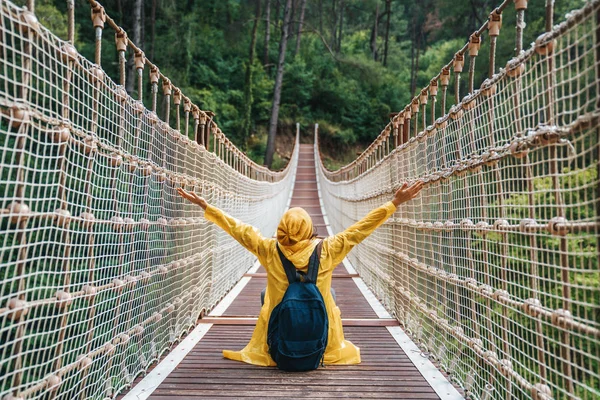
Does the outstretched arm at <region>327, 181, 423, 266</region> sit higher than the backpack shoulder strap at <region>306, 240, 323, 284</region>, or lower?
higher

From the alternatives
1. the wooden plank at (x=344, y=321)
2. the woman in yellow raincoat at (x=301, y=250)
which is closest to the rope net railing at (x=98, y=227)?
the wooden plank at (x=344, y=321)

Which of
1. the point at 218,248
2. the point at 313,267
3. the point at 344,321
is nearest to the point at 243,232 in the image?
the point at 313,267

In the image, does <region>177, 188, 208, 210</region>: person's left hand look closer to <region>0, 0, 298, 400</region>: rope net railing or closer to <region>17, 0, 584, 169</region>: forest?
<region>0, 0, 298, 400</region>: rope net railing

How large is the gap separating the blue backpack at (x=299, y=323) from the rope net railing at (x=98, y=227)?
59 centimetres

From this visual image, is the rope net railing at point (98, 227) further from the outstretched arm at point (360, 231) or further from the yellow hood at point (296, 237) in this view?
the outstretched arm at point (360, 231)

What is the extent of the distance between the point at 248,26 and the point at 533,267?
20.7 metres

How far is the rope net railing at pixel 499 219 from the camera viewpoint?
4.27 ft

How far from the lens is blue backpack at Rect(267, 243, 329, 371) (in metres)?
2.19

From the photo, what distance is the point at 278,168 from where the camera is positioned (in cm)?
1773

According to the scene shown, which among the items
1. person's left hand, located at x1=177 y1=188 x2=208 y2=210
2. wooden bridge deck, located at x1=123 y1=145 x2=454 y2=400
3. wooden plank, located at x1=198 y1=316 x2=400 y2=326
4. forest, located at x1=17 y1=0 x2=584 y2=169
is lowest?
wooden bridge deck, located at x1=123 y1=145 x2=454 y2=400

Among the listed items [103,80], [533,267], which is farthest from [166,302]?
[533,267]

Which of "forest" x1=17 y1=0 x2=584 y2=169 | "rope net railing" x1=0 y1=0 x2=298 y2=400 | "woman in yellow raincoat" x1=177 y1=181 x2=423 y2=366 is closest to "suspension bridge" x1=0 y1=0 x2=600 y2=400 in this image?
"rope net railing" x1=0 y1=0 x2=298 y2=400

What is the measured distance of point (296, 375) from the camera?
230 cm

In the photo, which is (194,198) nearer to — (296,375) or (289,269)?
(289,269)
